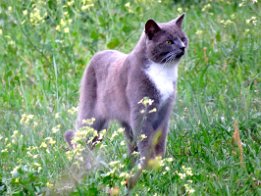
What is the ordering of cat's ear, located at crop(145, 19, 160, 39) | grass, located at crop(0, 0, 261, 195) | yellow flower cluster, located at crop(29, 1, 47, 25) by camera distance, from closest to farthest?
1. grass, located at crop(0, 0, 261, 195)
2. cat's ear, located at crop(145, 19, 160, 39)
3. yellow flower cluster, located at crop(29, 1, 47, 25)

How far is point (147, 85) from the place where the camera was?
17.1 ft

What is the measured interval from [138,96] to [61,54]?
236cm

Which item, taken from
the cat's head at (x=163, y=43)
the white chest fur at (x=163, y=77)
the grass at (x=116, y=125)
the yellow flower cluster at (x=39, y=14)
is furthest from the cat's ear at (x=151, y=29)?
the yellow flower cluster at (x=39, y=14)

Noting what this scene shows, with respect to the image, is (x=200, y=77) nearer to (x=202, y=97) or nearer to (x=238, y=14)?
(x=202, y=97)

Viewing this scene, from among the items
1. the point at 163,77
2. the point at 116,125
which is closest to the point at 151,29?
the point at 163,77

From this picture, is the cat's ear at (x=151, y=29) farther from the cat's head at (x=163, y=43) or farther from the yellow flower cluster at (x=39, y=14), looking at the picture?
the yellow flower cluster at (x=39, y=14)

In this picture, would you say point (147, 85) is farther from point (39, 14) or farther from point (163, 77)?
point (39, 14)

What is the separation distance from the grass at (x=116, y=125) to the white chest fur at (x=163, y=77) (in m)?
0.45

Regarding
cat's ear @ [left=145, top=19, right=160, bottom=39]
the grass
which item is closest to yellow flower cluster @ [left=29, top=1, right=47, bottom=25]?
the grass

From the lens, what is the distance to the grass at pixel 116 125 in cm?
449

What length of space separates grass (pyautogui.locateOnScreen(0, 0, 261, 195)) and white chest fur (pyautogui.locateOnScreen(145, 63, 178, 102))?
45 cm

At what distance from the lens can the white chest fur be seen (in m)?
5.22

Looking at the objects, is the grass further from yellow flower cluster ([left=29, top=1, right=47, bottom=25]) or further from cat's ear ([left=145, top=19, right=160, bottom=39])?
cat's ear ([left=145, top=19, right=160, bottom=39])

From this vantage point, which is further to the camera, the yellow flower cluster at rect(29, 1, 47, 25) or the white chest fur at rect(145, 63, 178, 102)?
the yellow flower cluster at rect(29, 1, 47, 25)
